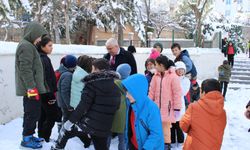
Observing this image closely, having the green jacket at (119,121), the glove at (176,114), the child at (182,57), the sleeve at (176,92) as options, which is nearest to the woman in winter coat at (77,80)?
the green jacket at (119,121)

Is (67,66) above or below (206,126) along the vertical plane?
above

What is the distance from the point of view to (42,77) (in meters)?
5.18

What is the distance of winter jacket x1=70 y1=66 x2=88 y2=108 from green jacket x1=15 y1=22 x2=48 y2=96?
1.27ft

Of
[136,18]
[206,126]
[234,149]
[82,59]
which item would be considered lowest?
[234,149]

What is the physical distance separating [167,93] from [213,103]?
1615 mm

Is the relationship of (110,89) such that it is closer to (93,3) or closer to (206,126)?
(206,126)

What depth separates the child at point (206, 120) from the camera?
4285mm

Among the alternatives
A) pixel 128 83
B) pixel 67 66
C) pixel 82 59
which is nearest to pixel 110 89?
pixel 128 83

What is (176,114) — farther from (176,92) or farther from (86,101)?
(86,101)

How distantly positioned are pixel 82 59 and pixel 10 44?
264 cm

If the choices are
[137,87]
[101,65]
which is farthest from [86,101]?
[137,87]

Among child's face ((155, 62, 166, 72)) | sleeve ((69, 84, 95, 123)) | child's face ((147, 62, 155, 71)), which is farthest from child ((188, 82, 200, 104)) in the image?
sleeve ((69, 84, 95, 123))

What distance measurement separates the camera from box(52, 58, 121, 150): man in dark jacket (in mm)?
4250

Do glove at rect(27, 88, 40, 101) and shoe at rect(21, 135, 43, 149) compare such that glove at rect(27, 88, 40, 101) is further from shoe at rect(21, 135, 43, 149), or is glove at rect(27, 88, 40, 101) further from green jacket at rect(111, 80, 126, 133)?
green jacket at rect(111, 80, 126, 133)
